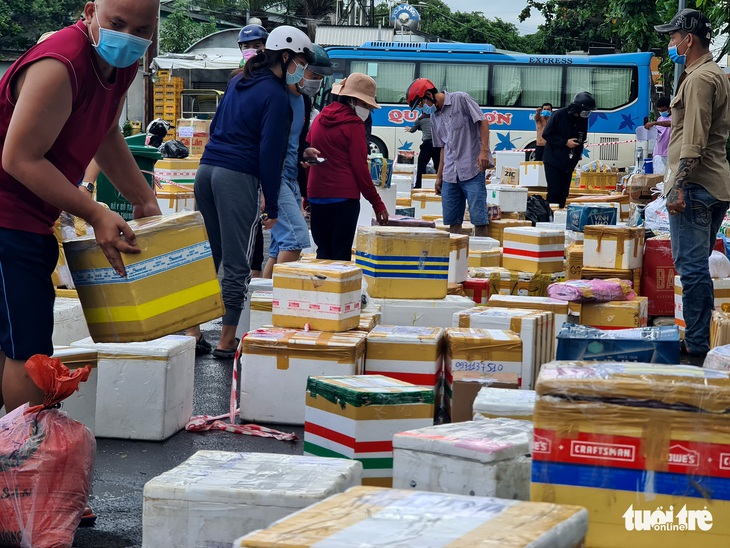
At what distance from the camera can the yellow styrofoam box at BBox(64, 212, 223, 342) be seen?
3.68 meters

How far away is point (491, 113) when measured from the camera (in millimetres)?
31422

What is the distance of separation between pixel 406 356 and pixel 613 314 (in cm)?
292

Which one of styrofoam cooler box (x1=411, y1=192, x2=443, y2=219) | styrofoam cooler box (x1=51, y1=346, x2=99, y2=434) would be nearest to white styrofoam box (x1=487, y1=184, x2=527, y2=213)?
styrofoam cooler box (x1=411, y1=192, x2=443, y2=219)

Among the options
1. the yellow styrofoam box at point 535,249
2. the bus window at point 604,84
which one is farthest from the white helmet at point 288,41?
the bus window at point 604,84

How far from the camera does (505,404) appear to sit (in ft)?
13.1

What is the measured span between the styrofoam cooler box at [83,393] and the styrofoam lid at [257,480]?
5.92 ft

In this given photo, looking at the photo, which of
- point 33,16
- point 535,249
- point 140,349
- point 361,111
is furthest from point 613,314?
point 33,16

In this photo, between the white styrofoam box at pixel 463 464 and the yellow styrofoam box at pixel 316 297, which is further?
the yellow styrofoam box at pixel 316 297

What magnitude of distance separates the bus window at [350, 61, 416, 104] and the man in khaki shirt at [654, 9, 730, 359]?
80.1 feet

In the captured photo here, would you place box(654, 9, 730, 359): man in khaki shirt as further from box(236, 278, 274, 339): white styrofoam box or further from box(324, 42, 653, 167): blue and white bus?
box(324, 42, 653, 167): blue and white bus

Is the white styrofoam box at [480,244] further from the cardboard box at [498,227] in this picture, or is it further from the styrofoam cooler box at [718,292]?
the styrofoam cooler box at [718,292]

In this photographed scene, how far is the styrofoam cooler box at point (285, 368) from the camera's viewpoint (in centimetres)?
552

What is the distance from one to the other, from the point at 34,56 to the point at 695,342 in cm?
544

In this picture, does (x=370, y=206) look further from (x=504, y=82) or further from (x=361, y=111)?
(x=504, y=82)
